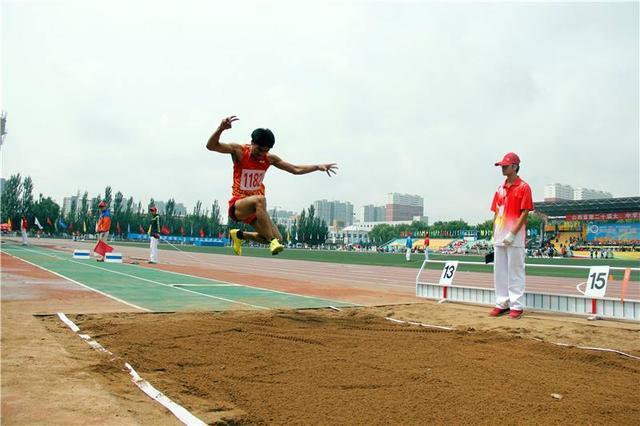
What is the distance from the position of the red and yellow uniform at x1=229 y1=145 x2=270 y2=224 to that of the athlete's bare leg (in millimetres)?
97

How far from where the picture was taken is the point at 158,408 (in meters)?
3.06

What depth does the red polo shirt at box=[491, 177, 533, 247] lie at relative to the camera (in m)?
8.09

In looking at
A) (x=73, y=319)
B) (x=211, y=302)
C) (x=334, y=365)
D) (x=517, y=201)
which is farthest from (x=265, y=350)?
(x=517, y=201)

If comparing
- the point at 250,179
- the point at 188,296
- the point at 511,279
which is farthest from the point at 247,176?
the point at 511,279

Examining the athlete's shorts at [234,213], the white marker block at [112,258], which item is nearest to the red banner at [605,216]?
the white marker block at [112,258]

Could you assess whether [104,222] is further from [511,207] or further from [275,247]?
[511,207]

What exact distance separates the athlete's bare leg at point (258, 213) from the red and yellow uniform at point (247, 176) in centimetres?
10

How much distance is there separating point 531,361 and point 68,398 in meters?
3.98

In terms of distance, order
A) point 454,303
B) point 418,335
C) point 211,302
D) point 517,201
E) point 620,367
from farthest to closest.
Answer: point 454,303 < point 211,302 < point 517,201 < point 418,335 < point 620,367

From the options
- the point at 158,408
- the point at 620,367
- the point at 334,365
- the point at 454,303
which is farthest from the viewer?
the point at 454,303

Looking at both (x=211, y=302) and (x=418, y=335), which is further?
(x=211, y=302)

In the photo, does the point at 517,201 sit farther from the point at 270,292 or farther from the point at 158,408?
the point at 158,408

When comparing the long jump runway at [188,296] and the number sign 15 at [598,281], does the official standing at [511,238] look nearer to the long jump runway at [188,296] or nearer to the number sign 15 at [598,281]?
the number sign 15 at [598,281]

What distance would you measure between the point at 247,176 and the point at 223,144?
1.90ft
